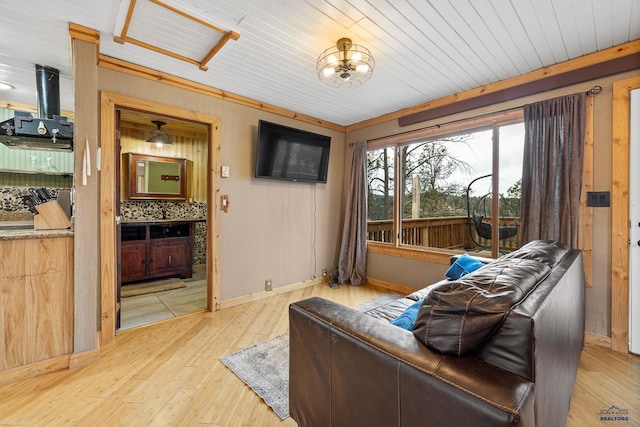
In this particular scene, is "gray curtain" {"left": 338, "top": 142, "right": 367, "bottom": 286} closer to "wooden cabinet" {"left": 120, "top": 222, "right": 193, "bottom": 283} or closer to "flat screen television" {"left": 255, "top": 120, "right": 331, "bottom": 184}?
"flat screen television" {"left": 255, "top": 120, "right": 331, "bottom": 184}

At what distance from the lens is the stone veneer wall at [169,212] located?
4473 millimetres

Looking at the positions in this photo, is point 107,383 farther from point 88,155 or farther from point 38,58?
point 38,58

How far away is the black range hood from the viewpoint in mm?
2348

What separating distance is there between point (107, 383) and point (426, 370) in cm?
213

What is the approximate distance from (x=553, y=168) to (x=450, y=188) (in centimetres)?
113

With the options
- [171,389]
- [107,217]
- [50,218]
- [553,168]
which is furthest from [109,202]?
[553,168]

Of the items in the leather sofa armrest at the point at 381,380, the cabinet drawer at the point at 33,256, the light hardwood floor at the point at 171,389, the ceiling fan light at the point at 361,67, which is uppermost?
the ceiling fan light at the point at 361,67

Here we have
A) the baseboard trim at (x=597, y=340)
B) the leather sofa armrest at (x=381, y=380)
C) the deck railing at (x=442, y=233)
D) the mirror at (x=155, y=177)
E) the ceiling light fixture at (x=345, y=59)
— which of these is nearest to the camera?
the leather sofa armrest at (x=381, y=380)

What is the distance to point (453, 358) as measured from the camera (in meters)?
0.84

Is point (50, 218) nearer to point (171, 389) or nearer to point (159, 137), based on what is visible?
point (171, 389)

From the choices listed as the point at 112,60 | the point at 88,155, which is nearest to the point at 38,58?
the point at 112,60

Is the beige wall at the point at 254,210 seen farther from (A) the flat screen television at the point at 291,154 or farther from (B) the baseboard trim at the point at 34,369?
(B) the baseboard trim at the point at 34,369

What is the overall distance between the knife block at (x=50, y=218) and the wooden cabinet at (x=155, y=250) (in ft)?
6.33

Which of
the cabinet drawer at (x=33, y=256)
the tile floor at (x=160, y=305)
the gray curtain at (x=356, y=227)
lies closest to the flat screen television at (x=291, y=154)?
the gray curtain at (x=356, y=227)
